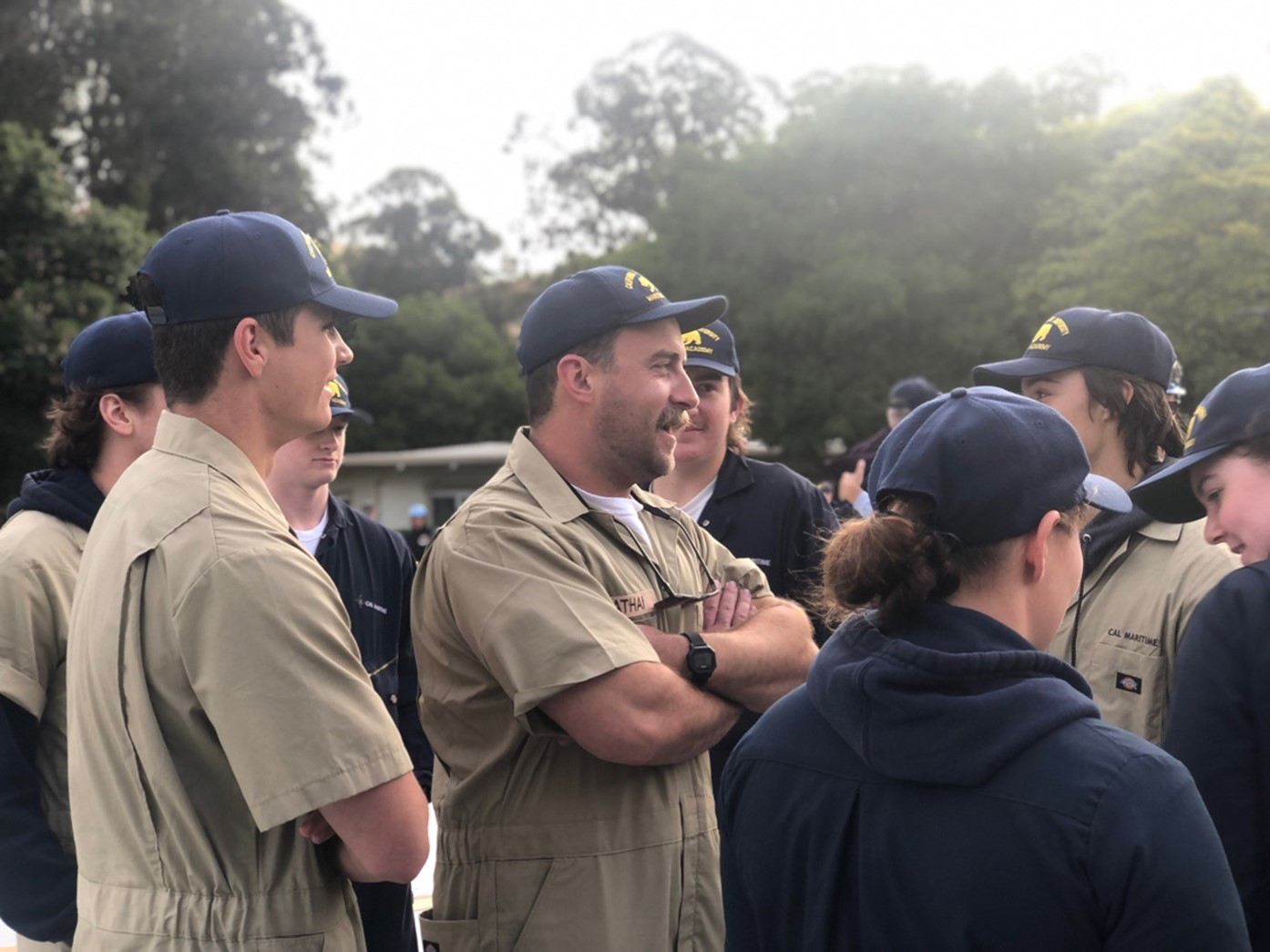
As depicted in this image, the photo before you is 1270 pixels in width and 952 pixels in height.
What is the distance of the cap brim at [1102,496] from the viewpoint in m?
2.09

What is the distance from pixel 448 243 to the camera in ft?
221

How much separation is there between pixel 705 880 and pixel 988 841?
1383mm

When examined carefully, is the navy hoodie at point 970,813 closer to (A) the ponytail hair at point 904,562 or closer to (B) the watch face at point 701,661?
(A) the ponytail hair at point 904,562

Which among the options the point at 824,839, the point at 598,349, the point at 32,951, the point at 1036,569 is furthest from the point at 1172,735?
the point at 32,951

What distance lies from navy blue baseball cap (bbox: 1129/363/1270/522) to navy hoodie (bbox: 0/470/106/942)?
2670 mm

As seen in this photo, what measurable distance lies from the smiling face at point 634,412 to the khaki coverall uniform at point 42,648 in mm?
1383

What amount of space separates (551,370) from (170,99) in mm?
36262

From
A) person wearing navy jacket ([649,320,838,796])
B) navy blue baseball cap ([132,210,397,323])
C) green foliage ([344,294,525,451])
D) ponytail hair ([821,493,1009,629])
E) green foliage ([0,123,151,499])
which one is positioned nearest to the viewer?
ponytail hair ([821,493,1009,629])

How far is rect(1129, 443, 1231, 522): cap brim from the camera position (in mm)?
2838

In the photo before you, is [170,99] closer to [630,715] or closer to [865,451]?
[865,451]

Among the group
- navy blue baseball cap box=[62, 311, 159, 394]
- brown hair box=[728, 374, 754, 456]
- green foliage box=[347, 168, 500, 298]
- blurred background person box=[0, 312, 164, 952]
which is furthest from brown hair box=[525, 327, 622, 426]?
green foliage box=[347, 168, 500, 298]

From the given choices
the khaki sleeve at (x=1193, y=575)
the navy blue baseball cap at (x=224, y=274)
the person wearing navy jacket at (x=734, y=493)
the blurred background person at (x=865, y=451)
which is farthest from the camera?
the blurred background person at (x=865, y=451)

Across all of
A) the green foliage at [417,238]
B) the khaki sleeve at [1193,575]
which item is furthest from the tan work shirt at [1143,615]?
the green foliage at [417,238]

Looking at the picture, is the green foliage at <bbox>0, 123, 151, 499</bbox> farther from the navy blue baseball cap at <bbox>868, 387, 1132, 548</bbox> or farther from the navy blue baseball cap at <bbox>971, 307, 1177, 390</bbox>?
the navy blue baseball cap at <bbox>868, 387, 1132, 548</bbox>
